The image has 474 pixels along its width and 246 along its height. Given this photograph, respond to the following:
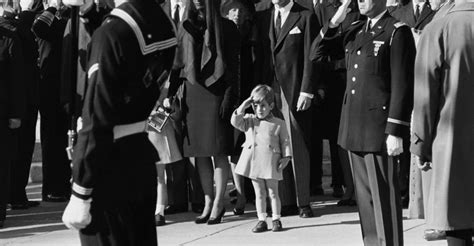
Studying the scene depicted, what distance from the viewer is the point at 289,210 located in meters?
11.6

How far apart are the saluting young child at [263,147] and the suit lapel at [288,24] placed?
84cm

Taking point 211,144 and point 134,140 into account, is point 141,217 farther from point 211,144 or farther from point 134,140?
point 211,144

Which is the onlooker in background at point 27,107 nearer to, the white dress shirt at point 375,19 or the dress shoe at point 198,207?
the dress shoe at point 198,207

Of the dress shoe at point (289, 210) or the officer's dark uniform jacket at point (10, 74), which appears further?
the officer's dark uniform jacket at point (10, 74)

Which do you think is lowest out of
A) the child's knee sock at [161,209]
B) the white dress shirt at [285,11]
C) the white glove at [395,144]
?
the child's knee sock at [161,209]

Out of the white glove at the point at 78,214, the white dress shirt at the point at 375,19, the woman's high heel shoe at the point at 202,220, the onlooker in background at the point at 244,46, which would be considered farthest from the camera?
the onlooker in background at the point at 244,46

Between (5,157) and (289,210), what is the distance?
2.77m

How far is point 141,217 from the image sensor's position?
620cm

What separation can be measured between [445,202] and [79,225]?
2.64m

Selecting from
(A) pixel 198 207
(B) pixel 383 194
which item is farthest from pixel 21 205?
(B) pixel 383 194

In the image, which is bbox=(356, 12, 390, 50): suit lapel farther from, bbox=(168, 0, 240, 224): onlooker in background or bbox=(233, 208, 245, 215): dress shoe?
bbox=(233, 208, 245, 215): dress shoe

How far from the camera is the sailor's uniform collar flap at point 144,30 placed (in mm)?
6016

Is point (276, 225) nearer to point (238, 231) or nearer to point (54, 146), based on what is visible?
point (238, 231)

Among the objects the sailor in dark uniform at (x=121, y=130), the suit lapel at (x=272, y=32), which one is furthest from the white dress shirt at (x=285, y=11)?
the sailor in dark uniform at (x=121, y=130)
